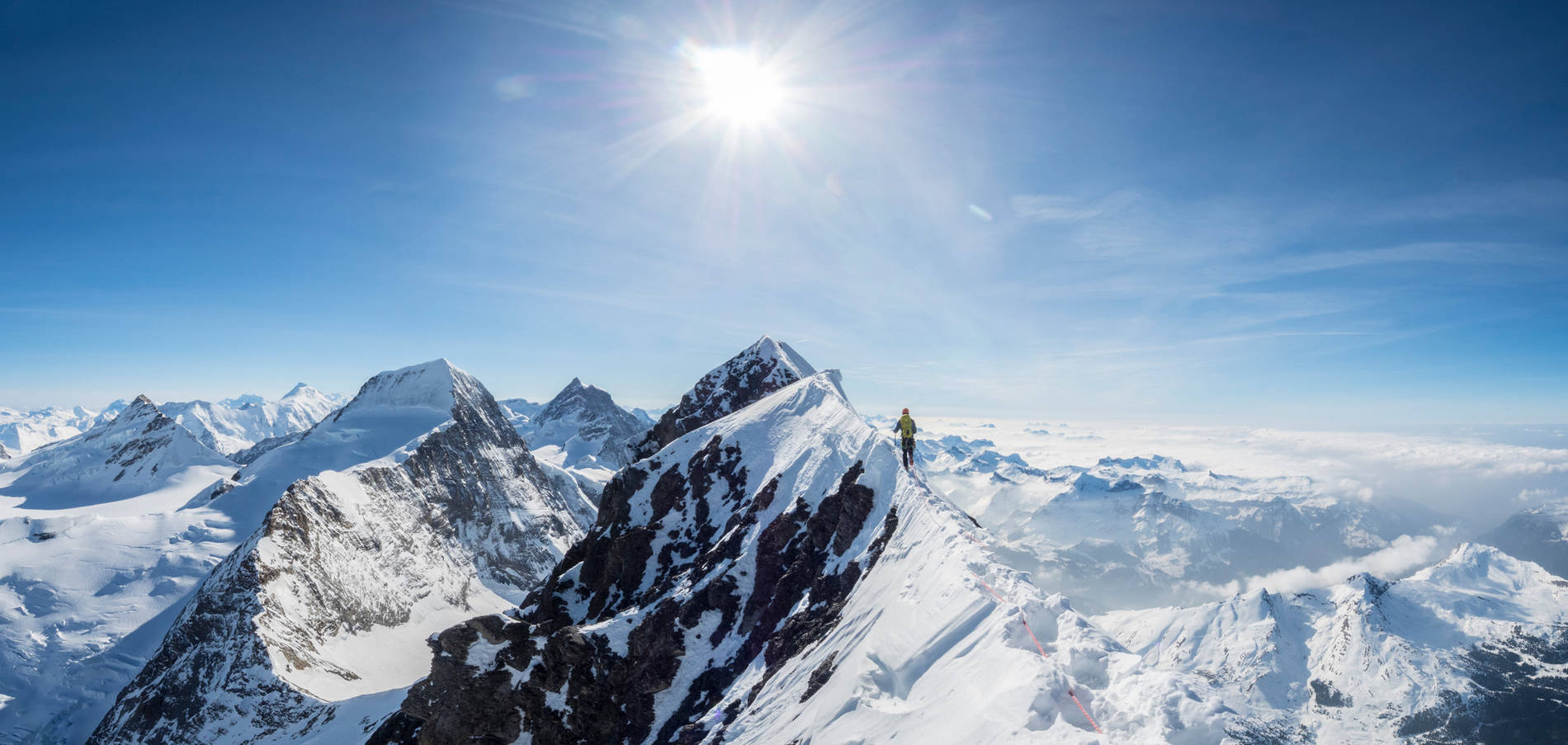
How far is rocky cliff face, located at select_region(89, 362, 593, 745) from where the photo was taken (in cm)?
8344

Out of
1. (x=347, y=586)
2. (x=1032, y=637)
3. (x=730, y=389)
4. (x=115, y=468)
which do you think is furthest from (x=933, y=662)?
(x=115, y=468)

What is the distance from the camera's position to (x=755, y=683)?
39.8 m

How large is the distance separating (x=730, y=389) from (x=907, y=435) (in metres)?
67.7

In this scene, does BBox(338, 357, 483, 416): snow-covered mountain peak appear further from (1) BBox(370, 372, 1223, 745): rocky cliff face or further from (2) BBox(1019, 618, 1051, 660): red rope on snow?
(2) BBox(1019, 618, 1051, 660): red rope on snow

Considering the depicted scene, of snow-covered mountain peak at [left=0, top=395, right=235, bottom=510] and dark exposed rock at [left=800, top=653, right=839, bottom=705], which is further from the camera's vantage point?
snow-covered mountain peak at [left=0, top=395, right=235, bottom=510]

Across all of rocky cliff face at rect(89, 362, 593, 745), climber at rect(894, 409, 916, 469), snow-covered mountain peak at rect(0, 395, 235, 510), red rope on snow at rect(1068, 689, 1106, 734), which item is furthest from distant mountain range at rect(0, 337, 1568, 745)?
snow-covered mountain peak at rect(0, 395, 235, 510)

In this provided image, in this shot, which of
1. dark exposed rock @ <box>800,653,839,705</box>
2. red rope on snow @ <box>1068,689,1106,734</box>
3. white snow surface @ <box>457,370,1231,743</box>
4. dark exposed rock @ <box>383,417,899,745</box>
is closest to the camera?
red rope on snow @ <box>1068,689,1106,734</box>

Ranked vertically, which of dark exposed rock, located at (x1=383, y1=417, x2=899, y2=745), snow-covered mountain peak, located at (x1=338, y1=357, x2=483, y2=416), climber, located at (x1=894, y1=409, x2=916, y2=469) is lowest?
dark exposed rock, located at (x1=383, y1=417, x2=899, y2=745)

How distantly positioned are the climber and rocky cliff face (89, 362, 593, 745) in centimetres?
8539

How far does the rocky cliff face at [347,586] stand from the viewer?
3285 inches

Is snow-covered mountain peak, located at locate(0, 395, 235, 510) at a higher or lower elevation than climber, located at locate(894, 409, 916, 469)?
higher

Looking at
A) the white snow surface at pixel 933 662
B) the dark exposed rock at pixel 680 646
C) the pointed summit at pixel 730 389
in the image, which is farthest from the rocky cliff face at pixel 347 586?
the white snow surface at pixel 933 662

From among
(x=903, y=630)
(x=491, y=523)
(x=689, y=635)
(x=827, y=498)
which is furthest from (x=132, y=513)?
(x=903, y=630)

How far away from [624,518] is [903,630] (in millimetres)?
55487
